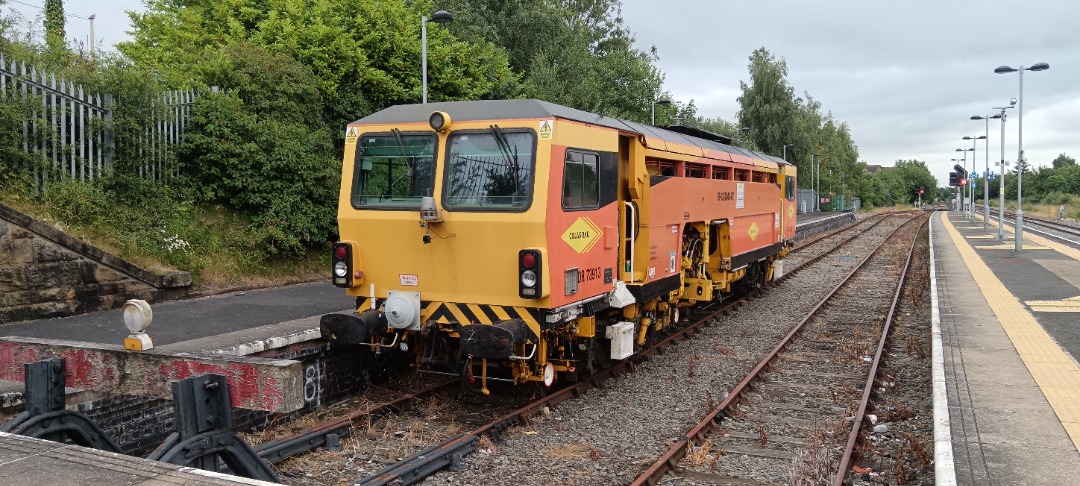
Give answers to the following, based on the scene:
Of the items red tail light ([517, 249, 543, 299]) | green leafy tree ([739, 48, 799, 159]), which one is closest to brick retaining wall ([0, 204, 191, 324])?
red tail light ([517, 249, 543, 299])

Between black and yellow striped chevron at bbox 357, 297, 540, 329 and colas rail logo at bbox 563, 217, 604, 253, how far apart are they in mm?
766

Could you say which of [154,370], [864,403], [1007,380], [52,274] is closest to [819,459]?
[864,403]

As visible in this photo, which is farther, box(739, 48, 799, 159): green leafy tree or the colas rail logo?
box(739, 48, 799, 159): green leafy tree

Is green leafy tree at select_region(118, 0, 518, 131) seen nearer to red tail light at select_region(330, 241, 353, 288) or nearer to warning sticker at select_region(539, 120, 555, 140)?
red tail light at select_region(330, 241, 353, 288)

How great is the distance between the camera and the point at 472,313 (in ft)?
24.1

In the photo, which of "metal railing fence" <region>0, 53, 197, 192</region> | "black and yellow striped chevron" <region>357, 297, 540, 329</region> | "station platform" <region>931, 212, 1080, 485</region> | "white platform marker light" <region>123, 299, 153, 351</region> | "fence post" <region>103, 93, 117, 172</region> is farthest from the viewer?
"fence post" <region>103, 93, 117, 172</region>

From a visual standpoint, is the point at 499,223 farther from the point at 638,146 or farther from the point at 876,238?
the point at 876,238

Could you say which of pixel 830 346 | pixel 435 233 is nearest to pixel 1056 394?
pixel 830 346

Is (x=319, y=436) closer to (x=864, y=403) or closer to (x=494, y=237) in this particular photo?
(x=494, y=237)

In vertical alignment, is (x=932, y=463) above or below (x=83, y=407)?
below

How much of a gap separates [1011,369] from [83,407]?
9.04m

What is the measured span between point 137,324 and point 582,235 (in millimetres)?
4185

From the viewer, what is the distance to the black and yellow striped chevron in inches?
282

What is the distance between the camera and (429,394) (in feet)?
26.8
